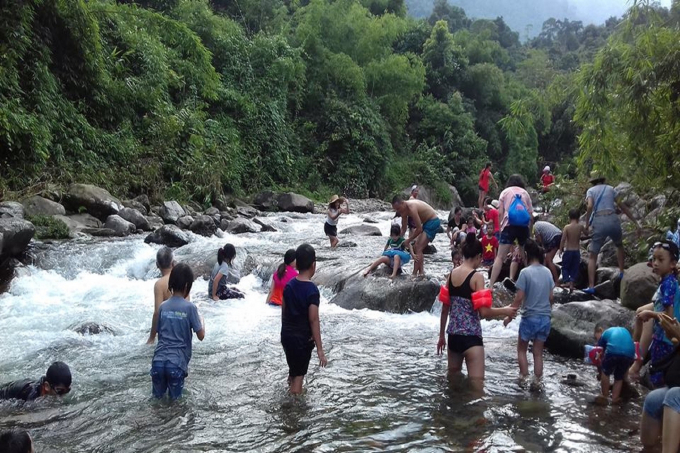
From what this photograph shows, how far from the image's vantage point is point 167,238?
13281 millimetres

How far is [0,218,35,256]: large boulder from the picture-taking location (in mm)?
10055

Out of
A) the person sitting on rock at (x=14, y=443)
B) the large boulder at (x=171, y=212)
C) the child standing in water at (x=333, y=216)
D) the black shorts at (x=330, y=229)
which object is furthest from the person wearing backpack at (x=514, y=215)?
the large boulder at (x=171, y=212)

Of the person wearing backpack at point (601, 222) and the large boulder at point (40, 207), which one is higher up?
the large boulder at point (40, 207)

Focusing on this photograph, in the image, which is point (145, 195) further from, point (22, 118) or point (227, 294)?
point (227, 294)

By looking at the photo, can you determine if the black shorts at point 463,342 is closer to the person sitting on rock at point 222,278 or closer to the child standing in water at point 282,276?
the child standing in water at point 282,276

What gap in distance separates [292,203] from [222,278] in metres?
12.3

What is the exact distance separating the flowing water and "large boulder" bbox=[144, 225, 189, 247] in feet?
12.0

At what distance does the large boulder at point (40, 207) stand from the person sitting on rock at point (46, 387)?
8714mm

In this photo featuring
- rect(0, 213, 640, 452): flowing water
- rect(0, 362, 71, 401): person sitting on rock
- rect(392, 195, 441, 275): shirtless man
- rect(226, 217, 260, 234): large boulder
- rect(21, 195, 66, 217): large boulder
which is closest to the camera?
rect(0, 213, 640, 452): flowing water

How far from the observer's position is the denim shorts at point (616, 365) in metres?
4.96

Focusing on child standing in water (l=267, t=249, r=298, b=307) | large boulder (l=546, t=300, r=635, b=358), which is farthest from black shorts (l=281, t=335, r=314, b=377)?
large boulder (l=546, t=300, r=635, b=358)

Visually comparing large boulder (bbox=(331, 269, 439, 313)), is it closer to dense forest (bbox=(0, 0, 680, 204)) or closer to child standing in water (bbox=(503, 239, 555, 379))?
child standing in water (bbox=(503, 239, 555, 379))

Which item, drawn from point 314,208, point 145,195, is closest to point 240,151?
point 314,208

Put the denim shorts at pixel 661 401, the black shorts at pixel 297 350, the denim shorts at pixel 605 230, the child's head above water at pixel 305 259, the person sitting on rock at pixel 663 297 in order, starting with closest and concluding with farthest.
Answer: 1. the denim shorts at pixel 661 401
2. the person sitting on rock at pixel 663 297
3. the child's head above water at pixel 305 259
4. the black shorts at pixel 297 350
5. the denim shorts at pixel 605 230
